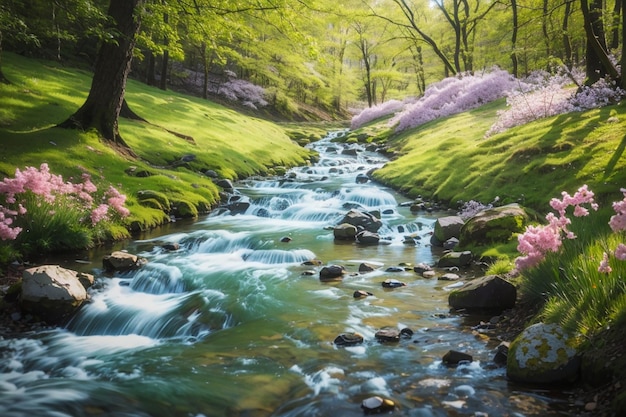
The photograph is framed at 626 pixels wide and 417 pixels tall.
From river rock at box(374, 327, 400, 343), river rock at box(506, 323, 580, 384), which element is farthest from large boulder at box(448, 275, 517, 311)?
river rock at box(506, 323, 580, 384)

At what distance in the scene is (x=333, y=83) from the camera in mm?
64938

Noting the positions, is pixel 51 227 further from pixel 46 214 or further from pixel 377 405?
pixel 377 405

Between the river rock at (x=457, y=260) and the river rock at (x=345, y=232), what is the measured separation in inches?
167

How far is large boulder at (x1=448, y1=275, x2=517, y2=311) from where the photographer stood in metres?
8.05

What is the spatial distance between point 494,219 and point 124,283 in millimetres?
9686

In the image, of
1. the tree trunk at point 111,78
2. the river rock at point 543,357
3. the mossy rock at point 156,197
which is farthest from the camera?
the tree trunk at point 111,78

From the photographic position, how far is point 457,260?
11367mm

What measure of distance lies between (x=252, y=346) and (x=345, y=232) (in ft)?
27.9

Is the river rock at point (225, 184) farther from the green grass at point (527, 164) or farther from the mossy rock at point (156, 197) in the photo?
the green grass at point (527, 164)

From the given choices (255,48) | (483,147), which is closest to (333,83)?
(255,48)

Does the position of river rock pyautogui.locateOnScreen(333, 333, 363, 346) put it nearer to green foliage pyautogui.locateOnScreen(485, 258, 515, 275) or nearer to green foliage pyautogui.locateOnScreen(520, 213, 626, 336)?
green foliage pyautogui.locateOnScreen(520, 213, 626, 336)

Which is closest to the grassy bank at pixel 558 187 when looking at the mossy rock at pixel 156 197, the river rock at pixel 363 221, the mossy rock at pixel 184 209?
the river rock at pixel 363 221

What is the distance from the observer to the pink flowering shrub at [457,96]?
35.8m

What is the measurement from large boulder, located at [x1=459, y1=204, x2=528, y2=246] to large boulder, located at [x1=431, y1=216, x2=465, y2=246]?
3.28 feet
